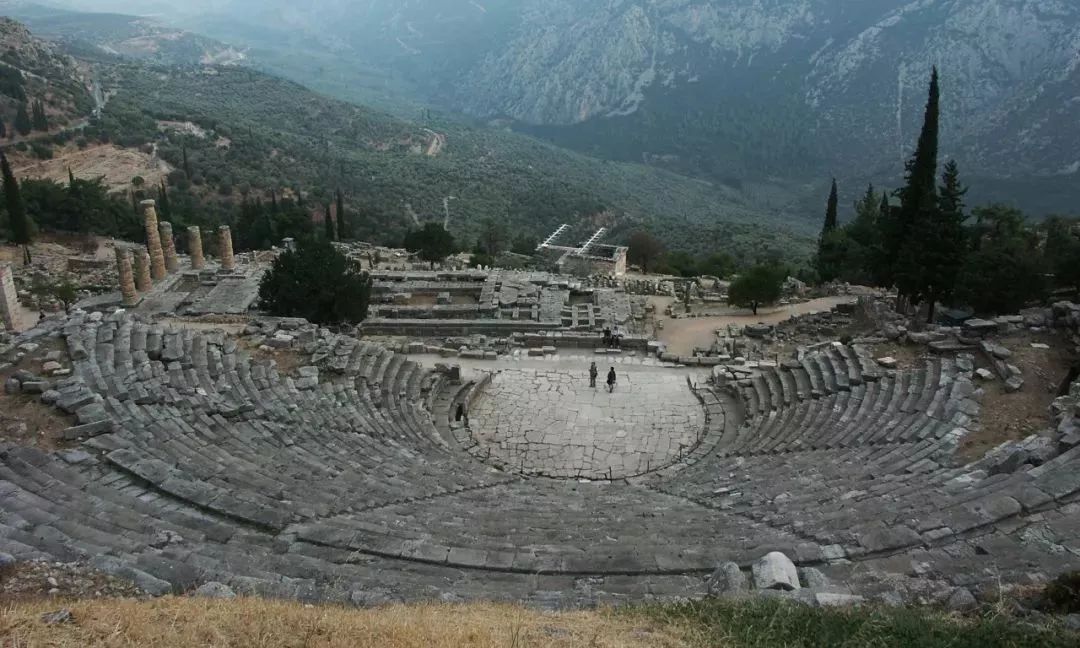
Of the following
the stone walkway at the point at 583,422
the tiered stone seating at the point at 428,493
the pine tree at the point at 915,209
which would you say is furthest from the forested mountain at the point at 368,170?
the tiered stone seating at the point at 428,493

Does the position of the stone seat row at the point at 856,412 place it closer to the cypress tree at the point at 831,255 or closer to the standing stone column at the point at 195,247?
the cypress tree at the point at 831,255

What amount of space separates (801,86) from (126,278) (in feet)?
397

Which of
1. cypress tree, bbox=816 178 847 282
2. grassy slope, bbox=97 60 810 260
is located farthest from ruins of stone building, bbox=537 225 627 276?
grassy slope, bbox=97 60 810 260

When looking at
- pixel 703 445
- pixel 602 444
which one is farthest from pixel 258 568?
pixel 703 445

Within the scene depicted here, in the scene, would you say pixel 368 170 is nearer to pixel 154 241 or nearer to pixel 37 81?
pixel 37 81

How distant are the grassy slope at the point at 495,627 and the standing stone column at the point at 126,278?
23.4 meters

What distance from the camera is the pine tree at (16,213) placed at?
35.5 metres

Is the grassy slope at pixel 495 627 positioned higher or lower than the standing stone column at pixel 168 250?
lower

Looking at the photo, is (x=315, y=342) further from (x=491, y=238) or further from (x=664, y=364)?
(x=491, y=238)

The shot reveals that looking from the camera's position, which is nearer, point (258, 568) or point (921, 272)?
point (258, 568)

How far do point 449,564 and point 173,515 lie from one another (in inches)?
139

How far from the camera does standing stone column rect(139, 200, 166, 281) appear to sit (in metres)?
29.6

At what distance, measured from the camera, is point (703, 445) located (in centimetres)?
1612

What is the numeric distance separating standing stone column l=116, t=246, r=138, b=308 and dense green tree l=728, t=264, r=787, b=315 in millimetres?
23300
